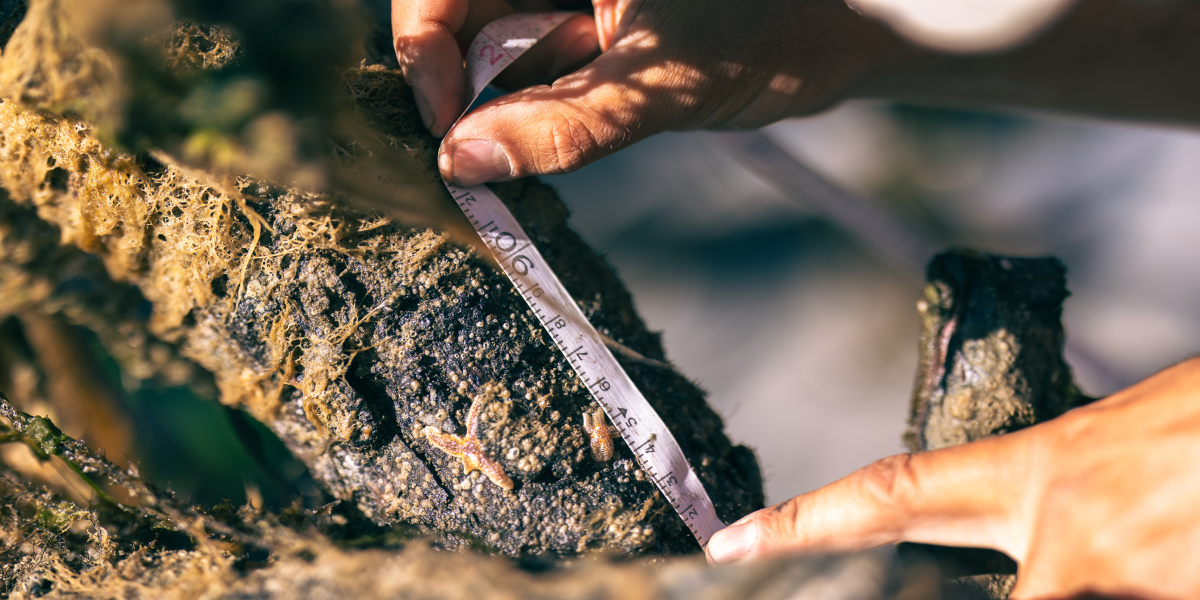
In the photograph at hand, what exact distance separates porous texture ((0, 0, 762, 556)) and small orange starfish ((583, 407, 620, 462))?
0.02m

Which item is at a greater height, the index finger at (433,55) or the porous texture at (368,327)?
the index finger at (433,55)

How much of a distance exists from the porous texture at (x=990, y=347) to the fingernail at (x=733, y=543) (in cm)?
64

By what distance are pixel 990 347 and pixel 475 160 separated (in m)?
1.34

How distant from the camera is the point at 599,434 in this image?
4.22ft

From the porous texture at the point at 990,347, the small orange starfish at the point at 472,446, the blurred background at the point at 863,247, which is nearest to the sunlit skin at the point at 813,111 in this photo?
the porous texture at the point at 990,347

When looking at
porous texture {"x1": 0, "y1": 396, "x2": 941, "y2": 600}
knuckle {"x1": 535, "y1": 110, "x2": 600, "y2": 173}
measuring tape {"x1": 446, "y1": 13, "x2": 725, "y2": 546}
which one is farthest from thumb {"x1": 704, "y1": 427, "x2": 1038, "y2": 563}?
knuckle {"x1": 535, "y1": 110, "x2": 600, "y2": 173}

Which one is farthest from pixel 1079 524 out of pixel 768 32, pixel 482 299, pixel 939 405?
pixel 768 32

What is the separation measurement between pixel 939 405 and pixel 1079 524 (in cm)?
50

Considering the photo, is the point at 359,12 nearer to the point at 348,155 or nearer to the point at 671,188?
the point at 348,155

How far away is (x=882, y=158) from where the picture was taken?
3301 mm

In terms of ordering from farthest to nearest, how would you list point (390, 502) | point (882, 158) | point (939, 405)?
1. point (882, 158)
2. point (939, 405)
3. point (390, 502)

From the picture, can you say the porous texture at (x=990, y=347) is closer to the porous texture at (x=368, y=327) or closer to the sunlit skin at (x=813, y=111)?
the sunlit skin at (x=813, y=111)

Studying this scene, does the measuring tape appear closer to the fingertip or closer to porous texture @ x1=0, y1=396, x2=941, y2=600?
the fingertip

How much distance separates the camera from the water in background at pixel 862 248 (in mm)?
2926
